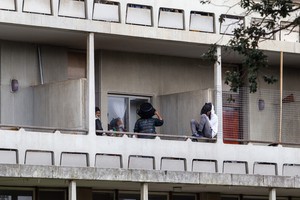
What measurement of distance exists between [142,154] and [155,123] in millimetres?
1038

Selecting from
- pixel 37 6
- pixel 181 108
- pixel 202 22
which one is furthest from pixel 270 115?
Answer: pixel 37 6

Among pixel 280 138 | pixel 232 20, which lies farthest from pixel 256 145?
pixel 232 20

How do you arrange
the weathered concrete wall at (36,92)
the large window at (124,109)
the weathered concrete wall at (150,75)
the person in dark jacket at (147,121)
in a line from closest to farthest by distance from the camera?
the weathered concrete wall at (36,92) → the person in dark jacket at (147,121) → the weathered concrete wall at (150,75) → the large window at (124,109)

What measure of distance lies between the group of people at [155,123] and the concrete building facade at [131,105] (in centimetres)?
29

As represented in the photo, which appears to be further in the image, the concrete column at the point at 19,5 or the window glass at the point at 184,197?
the window glass at the point at 184,197

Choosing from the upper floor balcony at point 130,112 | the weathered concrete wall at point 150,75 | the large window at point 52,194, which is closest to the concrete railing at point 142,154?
the upper floor balcony at point 130,112

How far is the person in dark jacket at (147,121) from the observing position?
33.2 m

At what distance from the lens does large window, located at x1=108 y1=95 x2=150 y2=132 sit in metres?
34.7

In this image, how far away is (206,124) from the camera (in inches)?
1325

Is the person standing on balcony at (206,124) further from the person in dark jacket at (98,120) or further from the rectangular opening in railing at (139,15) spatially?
the rectangular opening in railing at (139,15)

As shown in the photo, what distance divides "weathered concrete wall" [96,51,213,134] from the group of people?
2.29 ft

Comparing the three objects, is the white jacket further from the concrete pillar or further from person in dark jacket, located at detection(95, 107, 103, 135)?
the concrete pillar

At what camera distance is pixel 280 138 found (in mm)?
35312

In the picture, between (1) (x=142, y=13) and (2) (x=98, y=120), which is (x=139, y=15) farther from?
(2) (x=98, y=120)
